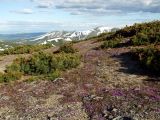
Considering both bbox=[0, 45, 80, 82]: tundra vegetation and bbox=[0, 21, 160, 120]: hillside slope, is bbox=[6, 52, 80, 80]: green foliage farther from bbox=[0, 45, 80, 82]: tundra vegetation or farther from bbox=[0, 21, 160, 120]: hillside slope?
bbox=[0, 21, 160, 120]: hillside slope

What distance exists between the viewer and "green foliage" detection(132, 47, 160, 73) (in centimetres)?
2431

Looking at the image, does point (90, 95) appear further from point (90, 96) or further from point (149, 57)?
point (149, 57)

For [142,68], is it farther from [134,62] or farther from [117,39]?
[117,39]

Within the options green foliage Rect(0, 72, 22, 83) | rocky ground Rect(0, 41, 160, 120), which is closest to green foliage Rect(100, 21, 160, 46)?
rocky ground Rect(0, 41, 160, 120)

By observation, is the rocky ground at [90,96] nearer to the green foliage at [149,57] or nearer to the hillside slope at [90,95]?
the hillside slope at [90,95]

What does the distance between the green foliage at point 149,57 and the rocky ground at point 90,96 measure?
611 millimetres

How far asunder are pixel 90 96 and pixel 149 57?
684 cm

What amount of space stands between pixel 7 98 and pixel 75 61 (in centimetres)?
817

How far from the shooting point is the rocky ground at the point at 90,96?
18.3 m

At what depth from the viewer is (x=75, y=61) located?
2886 cm

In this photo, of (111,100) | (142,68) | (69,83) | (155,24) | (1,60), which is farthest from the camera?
(155,24)

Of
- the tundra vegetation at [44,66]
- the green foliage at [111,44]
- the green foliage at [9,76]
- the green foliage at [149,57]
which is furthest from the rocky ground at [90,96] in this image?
the green foliage at [111,44]

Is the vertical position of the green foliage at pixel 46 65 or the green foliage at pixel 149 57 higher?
the green foliage at pixel 149 57

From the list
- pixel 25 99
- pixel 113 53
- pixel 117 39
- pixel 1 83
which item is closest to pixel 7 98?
pixel 25 99
